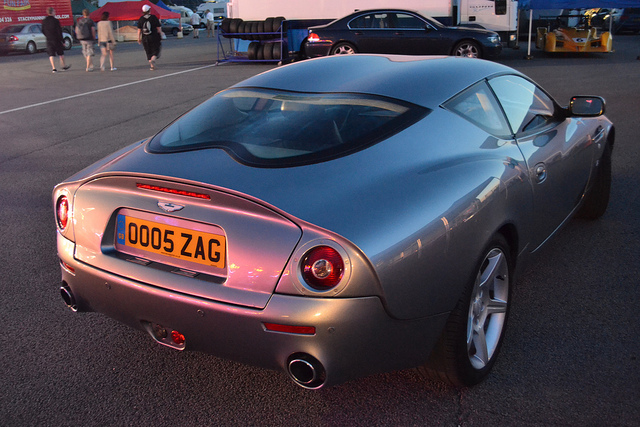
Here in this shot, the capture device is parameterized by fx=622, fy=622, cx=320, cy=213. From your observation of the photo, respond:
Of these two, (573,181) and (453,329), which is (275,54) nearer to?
(573,181)

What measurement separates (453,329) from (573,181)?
177 centimetres

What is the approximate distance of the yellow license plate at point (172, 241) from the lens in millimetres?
2352

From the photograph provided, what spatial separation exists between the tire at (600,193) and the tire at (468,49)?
1197 cm

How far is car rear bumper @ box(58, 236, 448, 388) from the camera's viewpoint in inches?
85.4

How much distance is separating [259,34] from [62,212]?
1638 cm

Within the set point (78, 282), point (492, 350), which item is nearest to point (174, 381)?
point (78, 282)

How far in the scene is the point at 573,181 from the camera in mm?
3793

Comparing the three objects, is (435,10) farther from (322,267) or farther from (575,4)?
(322,267)

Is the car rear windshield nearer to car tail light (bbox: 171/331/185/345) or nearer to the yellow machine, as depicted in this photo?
car tail light (bbox: 171/331/185/345)

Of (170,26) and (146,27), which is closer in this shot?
(146,27)

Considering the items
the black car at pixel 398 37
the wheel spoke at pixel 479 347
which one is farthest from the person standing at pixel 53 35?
the wheel spoke at pixel 479 347

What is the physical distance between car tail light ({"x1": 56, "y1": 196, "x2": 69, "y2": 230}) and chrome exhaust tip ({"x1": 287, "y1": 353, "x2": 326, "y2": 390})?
1273 mm

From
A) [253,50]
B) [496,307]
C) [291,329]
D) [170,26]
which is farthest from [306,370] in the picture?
[170,26]

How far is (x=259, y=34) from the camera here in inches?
722
